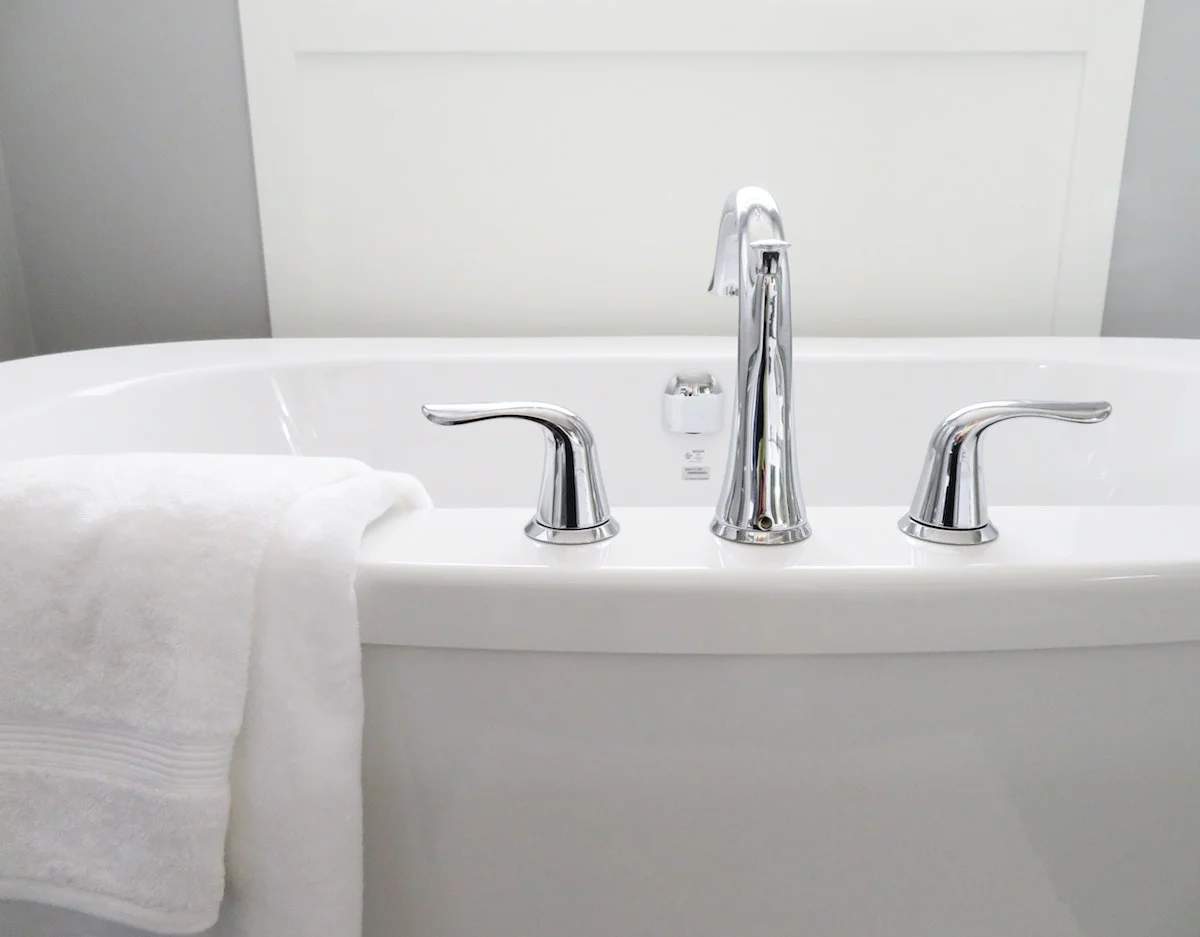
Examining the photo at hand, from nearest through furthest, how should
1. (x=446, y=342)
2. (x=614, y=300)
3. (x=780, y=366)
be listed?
(x=780, y=366), (x=446, y=342), (x=614, y=300)

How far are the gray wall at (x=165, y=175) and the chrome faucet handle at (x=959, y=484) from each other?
38.4 inches

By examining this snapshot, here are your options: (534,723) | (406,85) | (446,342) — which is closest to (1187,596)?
(534,723)

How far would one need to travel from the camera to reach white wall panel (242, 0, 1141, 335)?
1.16 metres

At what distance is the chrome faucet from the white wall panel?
68 centimetres

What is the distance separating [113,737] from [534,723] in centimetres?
23

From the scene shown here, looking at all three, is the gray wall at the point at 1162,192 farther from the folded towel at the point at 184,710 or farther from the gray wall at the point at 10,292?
the gray wall at the point at 10,292

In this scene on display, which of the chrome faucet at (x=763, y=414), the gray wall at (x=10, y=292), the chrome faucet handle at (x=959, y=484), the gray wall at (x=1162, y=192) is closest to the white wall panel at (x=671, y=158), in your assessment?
the gray wall at (x=1162, y=192)

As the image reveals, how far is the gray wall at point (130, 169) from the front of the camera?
3.91 feet

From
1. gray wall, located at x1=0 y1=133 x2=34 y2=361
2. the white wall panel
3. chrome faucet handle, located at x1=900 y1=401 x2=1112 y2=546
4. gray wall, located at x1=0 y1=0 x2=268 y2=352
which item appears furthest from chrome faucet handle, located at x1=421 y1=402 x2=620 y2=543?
gray wall, located at x1=0 y1=133 x2=34 y2=361

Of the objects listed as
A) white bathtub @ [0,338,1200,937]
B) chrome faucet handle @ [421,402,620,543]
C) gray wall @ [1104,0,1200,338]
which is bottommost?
white bathtub @ [0,338,1200,937]

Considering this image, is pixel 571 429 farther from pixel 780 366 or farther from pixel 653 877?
pixel 653 877

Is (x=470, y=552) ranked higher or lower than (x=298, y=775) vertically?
higher

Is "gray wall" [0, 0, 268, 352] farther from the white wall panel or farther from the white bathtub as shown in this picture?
the white bathtub

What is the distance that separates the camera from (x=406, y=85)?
1189 millimetres
